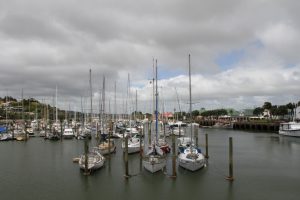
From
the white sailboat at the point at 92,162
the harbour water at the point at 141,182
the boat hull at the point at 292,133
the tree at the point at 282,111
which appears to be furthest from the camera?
the tree at the point at 282,111

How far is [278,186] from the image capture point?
114 ft

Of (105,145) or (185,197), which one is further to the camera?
(105,145)

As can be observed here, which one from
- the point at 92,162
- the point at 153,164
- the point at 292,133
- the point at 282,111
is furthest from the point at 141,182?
the point at 282,111

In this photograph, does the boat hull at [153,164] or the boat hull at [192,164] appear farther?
the boat hull at [192,164]

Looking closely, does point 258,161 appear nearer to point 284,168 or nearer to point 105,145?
point 284,168

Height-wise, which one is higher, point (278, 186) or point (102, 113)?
point (102, 113)

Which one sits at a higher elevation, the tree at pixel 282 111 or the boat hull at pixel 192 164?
the tree at pixel 282 111

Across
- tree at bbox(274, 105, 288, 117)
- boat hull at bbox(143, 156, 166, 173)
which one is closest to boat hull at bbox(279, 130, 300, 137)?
boat hull at bbox(143, 156, 166, 173)

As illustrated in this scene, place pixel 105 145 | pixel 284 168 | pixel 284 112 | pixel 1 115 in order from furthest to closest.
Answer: pixel 284 112 → pixel 1 115 → pixel 105 145 → pixel 284 168

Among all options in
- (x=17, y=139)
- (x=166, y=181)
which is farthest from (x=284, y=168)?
(x=17, y=139)

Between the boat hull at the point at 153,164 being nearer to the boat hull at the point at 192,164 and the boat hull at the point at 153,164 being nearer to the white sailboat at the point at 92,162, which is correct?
the boat hull at the point at 192,164

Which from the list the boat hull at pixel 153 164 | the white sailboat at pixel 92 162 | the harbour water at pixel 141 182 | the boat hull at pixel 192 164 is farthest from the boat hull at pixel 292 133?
the white sailboat at pixel 92 162

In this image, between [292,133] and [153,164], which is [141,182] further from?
[292,133]

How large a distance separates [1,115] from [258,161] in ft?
517
